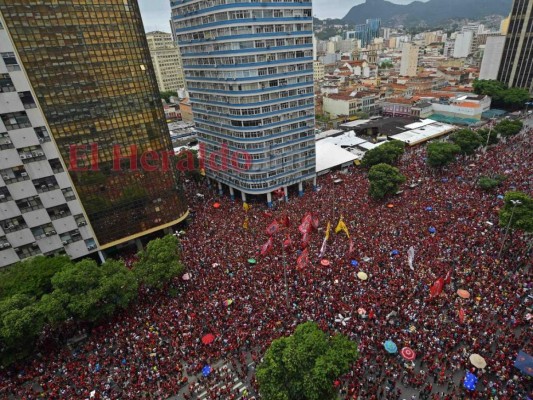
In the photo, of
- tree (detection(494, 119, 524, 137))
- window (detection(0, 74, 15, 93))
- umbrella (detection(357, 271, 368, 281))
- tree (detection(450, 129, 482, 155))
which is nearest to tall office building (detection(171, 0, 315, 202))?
umbrella (detection(357, 271, 368, 281))

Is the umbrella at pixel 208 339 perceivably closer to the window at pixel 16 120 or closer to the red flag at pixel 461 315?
the red flag at pixel 461 315

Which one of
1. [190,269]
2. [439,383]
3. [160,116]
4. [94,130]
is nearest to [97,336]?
[190,269]

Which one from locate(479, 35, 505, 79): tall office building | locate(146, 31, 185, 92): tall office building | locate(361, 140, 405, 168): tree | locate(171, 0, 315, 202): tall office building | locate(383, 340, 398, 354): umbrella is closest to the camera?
locate(383, 340, 398, 354): umbrella

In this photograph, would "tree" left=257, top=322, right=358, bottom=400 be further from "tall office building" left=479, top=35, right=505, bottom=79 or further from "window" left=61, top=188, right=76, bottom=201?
"tall office building" left=479, top=35, right=505, bottom=79

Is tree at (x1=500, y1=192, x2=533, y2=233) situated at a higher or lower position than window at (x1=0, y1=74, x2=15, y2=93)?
lower

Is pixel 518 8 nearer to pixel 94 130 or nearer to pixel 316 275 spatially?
pixel 316 275
